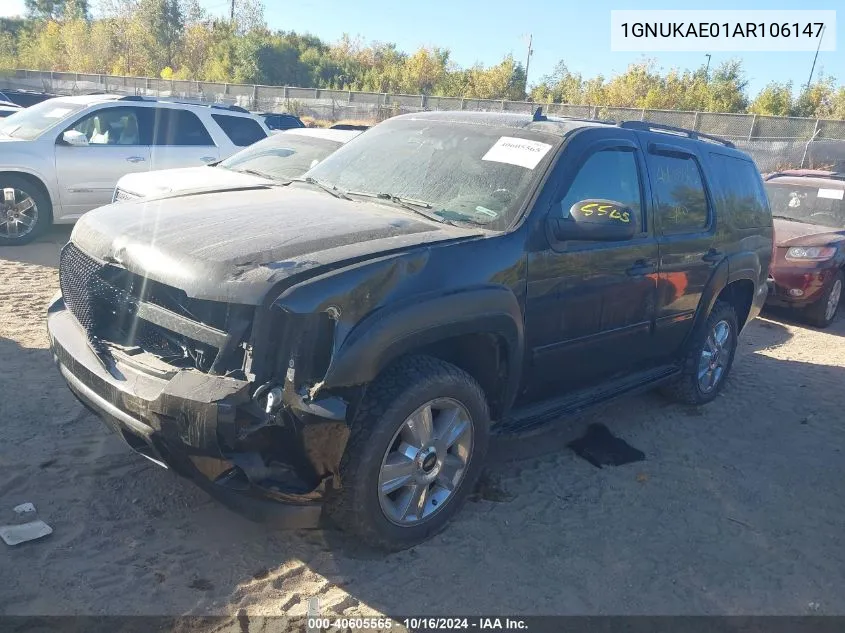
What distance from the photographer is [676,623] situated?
2.98 metres

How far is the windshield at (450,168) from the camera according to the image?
356 cm

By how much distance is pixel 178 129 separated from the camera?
30.8 feet

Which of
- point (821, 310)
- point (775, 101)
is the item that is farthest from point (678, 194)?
point (775, 101)

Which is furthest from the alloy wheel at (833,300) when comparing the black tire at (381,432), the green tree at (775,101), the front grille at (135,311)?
the green tree at (775,101)

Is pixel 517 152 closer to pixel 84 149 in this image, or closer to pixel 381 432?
pixel 381 432

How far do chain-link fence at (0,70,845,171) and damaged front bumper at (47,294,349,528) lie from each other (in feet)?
30.6

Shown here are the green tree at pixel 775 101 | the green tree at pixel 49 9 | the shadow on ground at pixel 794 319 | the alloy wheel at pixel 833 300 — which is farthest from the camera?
the green tree at pixel 49 9

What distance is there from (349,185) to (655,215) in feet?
6.09

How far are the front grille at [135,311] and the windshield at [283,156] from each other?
4.00m

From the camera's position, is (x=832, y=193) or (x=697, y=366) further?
(x=832, y=193)

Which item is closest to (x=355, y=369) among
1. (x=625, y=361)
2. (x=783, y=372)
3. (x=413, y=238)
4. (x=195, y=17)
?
(x=413, y=238)

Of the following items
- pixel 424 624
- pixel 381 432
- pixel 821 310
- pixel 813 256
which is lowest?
pixel 424 624

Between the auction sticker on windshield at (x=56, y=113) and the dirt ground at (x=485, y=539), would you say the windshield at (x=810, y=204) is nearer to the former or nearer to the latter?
the dirt ground at (x=485, y=539)

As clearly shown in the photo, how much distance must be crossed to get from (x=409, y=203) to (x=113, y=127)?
22.1ft
